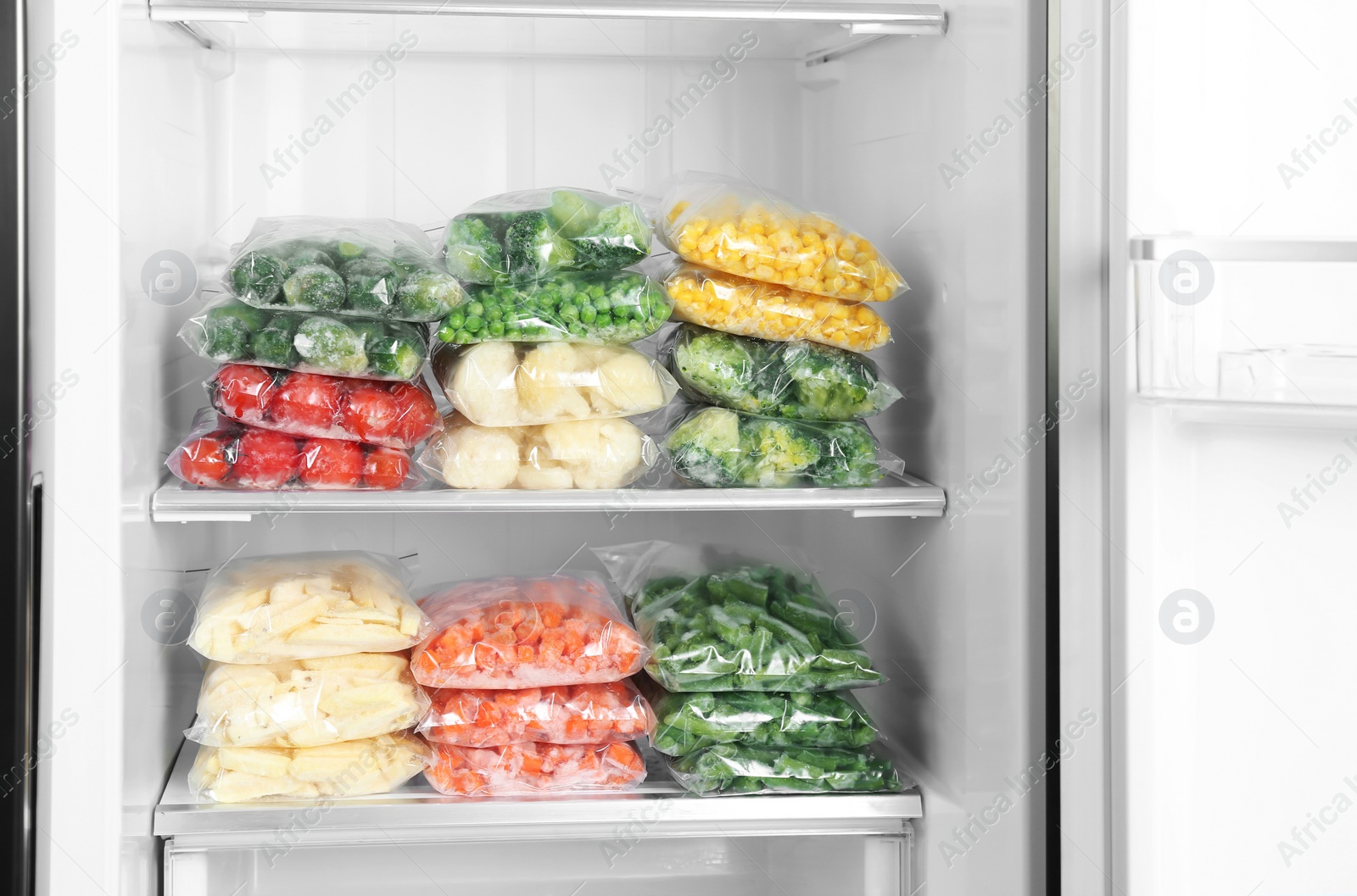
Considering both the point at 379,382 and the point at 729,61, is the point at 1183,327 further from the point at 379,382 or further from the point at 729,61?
the point at 729,61

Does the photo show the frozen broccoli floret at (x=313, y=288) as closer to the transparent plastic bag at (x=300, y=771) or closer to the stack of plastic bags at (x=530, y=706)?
the stack of plastic bags at (x=530, y=706)

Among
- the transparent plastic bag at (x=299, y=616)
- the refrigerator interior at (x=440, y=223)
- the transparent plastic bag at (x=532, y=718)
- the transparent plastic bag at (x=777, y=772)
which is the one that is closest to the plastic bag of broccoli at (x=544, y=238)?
the refrigerator interior at (x=440, y=223)

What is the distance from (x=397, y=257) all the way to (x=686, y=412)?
0.43 meters

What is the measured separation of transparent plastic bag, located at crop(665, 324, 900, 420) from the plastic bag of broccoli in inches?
6.2

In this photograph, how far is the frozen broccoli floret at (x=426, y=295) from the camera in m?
1.35

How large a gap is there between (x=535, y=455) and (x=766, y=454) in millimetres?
302

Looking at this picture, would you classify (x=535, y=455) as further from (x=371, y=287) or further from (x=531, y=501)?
(x=371, y=287)

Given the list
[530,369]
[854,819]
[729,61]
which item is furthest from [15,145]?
[854,819]

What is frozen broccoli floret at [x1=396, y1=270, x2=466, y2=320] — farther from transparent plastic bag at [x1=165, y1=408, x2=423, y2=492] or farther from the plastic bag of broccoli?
transparent plastic bag at [x1=165, y1=408, x2=423, y2=492]

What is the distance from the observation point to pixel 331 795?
1377 millimetres

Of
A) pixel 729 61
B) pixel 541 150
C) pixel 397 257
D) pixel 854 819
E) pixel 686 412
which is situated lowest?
pixel 854 819

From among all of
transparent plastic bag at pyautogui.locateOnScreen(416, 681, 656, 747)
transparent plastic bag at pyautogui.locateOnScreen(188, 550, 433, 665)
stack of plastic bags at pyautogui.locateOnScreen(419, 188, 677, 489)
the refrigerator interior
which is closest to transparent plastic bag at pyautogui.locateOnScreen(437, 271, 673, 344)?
stack of plastic bags at pyautogui.locateOnScreen(419, 188, 677, 489)

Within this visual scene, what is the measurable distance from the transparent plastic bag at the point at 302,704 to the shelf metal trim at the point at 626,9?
2.62ft

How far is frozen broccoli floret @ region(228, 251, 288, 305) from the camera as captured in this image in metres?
1.33
